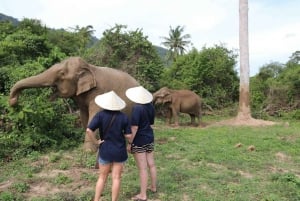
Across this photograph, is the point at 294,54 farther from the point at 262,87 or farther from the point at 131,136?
the point at 131,136

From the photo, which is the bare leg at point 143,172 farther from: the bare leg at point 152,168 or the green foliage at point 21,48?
the green foliage at point 21,48

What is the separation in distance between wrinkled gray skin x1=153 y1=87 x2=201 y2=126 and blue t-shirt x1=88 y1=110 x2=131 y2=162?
29.8 ft

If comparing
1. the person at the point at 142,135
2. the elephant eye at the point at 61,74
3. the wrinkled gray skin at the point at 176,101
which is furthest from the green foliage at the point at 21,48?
the person at the point at 142,135

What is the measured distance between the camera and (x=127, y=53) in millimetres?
17031

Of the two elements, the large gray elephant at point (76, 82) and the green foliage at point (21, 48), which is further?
the green foliage at point (21, 48)

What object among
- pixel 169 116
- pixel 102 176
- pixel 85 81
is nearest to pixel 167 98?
pixel 169 116

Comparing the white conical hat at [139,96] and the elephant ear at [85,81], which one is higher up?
the elephant ear at [85,81]

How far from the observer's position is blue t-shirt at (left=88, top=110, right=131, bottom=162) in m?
5.61

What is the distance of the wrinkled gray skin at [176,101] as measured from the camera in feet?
48.8

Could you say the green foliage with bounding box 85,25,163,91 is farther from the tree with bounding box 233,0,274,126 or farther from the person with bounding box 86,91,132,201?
the person with bounding box 86,91,132,201

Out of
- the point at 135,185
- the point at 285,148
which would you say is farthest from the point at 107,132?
the point at 285,148

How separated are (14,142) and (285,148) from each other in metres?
6.36

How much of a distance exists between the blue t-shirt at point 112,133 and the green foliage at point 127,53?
1074cm

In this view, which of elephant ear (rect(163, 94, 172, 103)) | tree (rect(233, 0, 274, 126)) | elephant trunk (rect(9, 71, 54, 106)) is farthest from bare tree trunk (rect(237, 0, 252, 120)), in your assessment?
elephant trunk (rect(9, 71, 54, 106))
